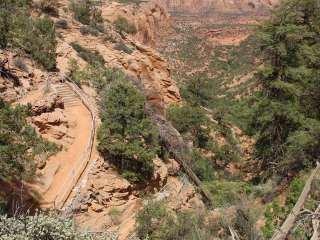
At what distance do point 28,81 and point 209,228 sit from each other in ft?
38.9

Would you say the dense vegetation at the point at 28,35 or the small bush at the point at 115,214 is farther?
the dense vegetation at the point at 28,35

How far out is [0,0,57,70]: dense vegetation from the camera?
66.0 ft

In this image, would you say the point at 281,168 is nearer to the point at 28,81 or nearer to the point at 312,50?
the point at 312,50

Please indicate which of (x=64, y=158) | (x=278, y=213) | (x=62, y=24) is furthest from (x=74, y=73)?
(x=278, y=213)

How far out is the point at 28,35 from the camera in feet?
79.6

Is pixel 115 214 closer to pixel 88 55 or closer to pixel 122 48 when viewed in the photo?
pixel 88 55

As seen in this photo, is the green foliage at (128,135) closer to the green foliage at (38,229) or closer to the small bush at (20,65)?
the small bush at (20,65)

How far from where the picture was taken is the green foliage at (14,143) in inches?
496

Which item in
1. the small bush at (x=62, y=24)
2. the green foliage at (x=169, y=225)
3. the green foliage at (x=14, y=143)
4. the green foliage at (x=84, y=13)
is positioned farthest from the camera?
the green foliage at (x=84, y=13)

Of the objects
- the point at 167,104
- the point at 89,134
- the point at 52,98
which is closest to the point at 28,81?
the point at 52,98

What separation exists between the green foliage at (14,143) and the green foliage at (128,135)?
13.8 ft

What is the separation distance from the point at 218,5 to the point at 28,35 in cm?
14171

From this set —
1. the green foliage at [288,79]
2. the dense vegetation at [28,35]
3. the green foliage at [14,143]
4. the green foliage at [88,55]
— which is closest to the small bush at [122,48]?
the green foliage at [88,55]

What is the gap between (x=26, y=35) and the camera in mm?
24188
